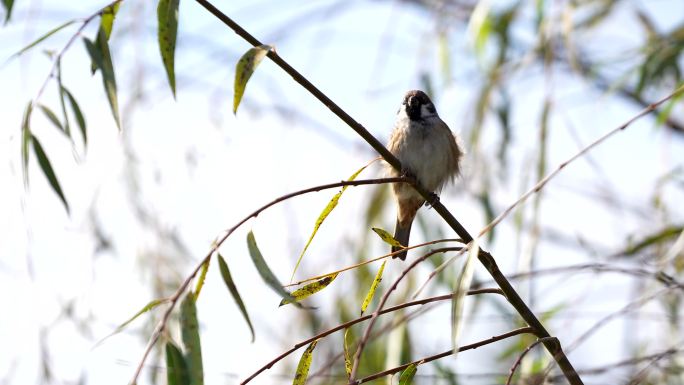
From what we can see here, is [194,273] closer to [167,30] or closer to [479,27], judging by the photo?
[167,30]

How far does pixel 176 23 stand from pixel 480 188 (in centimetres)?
218

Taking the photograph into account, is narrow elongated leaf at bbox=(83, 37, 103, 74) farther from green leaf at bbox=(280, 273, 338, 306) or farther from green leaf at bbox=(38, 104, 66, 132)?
green leaf at bbox=(280, 273, 338, 306)

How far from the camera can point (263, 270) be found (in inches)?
63.7

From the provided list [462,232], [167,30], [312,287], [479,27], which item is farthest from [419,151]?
[167,30]

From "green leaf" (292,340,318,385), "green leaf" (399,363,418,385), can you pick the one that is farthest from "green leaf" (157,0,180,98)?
"green leaf" (399,363,418,385)

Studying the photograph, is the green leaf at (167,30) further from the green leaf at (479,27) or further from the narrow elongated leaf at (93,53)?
the green leaf at (479,27)

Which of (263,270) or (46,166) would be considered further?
(46,166)

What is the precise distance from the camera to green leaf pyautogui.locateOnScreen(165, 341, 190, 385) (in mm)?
1610

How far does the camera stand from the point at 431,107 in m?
3.91

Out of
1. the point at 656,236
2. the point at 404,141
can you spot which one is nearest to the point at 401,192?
the point at 404,141

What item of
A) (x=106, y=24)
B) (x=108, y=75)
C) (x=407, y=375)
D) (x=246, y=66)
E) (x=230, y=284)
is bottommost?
(x=407, y=375)

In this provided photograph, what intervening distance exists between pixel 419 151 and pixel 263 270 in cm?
213

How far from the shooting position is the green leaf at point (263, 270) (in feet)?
5.11

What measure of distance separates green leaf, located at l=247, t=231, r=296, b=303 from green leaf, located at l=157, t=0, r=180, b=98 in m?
0.31
